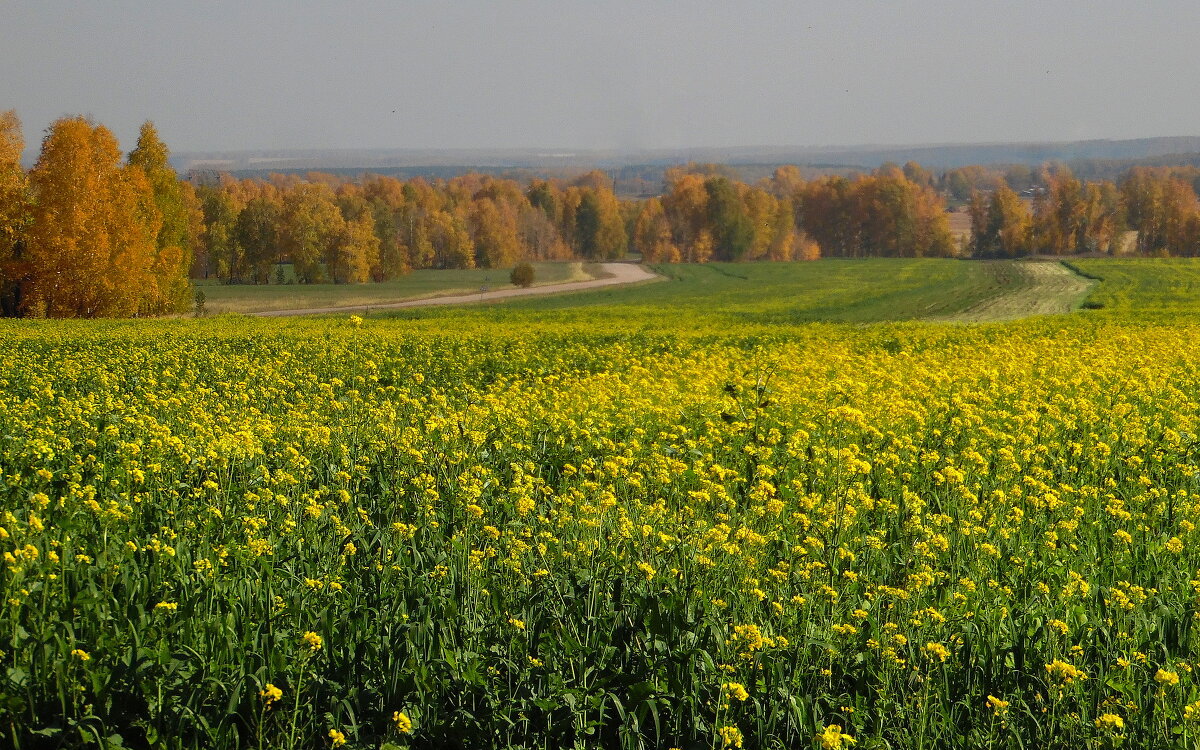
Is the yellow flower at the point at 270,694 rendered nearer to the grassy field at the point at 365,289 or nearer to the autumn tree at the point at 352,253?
the grassy field at the point at 365,289

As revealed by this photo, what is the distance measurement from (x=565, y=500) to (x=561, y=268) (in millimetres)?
109292

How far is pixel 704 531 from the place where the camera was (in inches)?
284

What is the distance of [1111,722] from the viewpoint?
4559mm

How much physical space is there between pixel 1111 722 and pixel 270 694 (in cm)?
360

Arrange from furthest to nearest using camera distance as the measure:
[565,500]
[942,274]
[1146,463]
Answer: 1. [942,274]
2. [1146,463]
3. [565,500]

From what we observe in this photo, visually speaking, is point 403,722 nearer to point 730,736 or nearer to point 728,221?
point 730,736

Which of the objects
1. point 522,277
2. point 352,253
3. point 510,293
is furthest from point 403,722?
point 352,253

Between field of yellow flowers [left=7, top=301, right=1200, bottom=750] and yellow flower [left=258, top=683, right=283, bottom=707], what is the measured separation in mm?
87

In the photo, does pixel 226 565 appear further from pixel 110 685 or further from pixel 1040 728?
pixel 1040 728

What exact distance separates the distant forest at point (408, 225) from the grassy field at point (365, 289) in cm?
432

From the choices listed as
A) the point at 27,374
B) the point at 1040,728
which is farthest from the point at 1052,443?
the point at 27,374

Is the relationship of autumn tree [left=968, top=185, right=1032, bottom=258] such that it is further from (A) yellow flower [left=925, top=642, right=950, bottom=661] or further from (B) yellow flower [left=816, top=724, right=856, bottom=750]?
(B) yellow flower [left=816, top=724, right=856, bottom=750]

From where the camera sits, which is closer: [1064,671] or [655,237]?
[1064,671]

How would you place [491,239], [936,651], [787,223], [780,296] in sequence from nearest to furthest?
[936,651]
[780,296]
[491,239]
[787,223]
